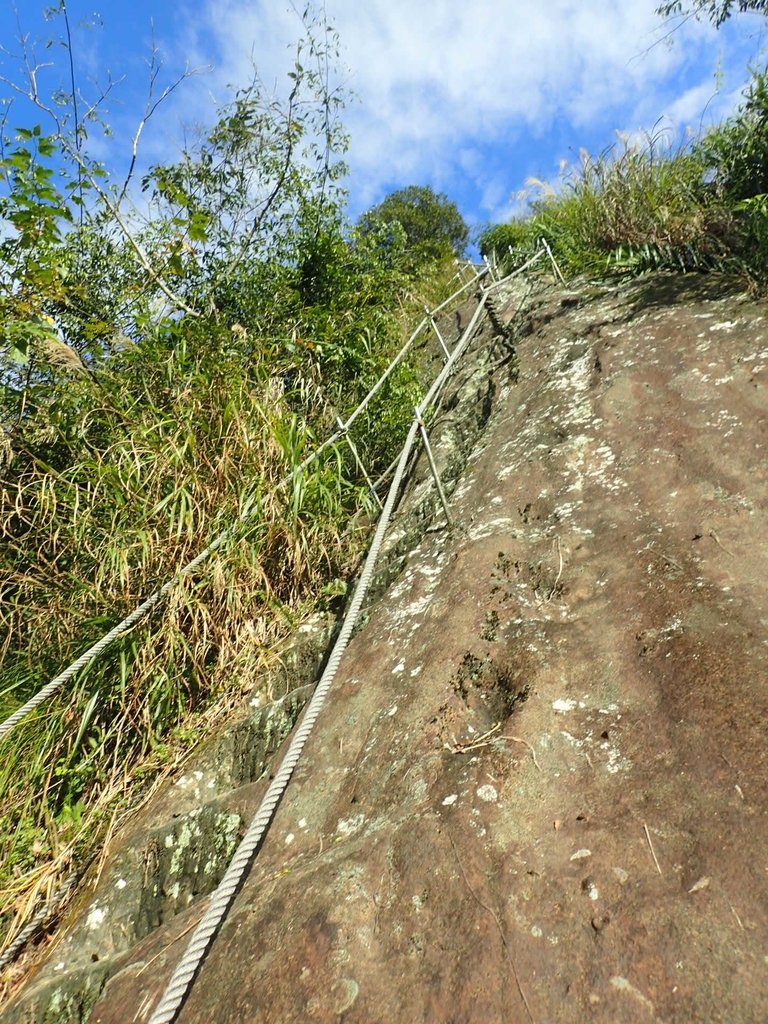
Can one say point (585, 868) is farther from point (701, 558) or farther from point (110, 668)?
point (110, 668)

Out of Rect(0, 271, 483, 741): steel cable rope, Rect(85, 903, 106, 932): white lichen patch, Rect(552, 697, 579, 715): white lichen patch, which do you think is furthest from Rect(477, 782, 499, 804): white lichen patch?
Rect(0, 271, 483, 741): steel cable rope

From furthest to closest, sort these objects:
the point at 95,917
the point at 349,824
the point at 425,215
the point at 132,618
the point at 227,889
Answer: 1. the point at 425,215
2. the point at 132,618
3. the point at 95,917
4. the point at 349,824
5. the point at 227,889

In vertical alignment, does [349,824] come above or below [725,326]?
below

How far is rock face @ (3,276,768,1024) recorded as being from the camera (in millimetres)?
1281

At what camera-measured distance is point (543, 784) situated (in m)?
1.68

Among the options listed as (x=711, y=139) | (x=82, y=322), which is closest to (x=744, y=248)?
(x=711, y=139)

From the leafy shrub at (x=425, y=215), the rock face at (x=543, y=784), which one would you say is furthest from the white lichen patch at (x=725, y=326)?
the leafy shrub at (x=425, y=215)

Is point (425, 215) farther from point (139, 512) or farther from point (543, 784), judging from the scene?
point (543, 784)

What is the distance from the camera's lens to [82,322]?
194 inches

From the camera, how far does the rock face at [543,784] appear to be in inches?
50.4

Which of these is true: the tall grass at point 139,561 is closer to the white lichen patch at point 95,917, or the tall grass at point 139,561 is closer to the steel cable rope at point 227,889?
the white lichen patch at point 95,917

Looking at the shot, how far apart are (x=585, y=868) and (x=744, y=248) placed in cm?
404

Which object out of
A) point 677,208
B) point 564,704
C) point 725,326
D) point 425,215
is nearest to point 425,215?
point 425,215

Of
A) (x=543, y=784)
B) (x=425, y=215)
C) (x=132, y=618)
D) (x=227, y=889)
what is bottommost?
(x=543, y=784)
